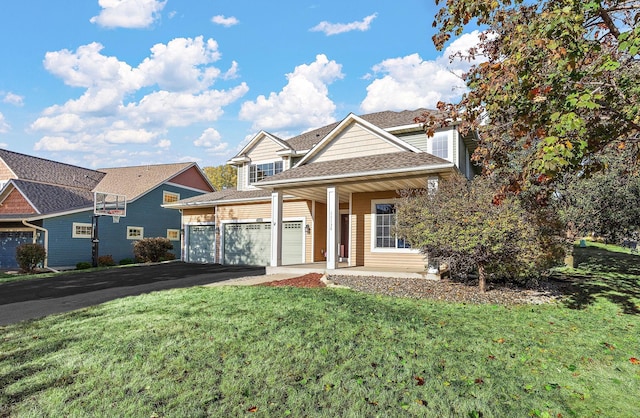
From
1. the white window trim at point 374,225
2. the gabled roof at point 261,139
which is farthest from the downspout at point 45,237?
the white window trim at point 374,225

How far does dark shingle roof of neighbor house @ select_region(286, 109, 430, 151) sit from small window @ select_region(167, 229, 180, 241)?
42.2ft

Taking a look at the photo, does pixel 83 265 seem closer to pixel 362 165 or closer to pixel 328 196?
pixel 328 196

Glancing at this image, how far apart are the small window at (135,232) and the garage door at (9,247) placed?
563cm

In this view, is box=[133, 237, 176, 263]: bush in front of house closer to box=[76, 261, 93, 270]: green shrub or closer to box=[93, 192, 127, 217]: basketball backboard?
box=[93, 192, 127, 217]: basketball backboard

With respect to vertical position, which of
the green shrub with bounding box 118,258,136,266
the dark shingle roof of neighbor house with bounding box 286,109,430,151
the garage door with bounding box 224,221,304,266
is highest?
the dark shingle roof of neighbor house with bounding box 286,109,430,151

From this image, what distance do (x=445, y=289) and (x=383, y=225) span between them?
513 centimetres

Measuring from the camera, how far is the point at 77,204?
24.5m

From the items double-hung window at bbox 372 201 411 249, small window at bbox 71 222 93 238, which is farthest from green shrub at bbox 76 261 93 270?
double-hung window at bbox 372 201 411 249

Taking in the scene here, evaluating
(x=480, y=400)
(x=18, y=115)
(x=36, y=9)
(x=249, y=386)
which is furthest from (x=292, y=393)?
(x=18, y=115)

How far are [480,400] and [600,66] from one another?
430 cm

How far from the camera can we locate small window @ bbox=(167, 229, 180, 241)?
89.0 ft

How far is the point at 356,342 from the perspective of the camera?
15.6 ft

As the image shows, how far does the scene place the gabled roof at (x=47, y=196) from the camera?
69.7 ft

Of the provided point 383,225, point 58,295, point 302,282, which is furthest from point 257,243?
point 58,295
